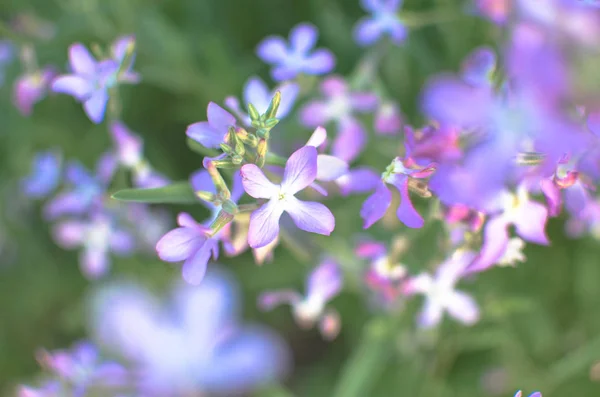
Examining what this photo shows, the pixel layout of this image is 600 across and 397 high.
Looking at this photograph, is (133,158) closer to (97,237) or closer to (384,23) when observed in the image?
(97,237)

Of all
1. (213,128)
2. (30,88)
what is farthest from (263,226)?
(30,88)

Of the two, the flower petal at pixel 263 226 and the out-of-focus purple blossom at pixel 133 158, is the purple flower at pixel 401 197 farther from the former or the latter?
the out-of-focus purple blossom at pixel 133 158

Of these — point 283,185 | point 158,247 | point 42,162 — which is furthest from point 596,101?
point 42,162

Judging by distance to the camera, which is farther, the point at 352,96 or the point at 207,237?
the point at 352,96

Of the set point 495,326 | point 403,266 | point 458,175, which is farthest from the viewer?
point 495,326

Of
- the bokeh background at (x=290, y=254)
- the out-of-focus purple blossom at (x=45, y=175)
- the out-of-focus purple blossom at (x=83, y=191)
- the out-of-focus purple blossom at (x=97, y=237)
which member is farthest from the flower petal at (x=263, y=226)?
the out-of-focus purple blossom at (x=45, y=175)

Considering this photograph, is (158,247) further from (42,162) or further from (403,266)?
(42,162)
